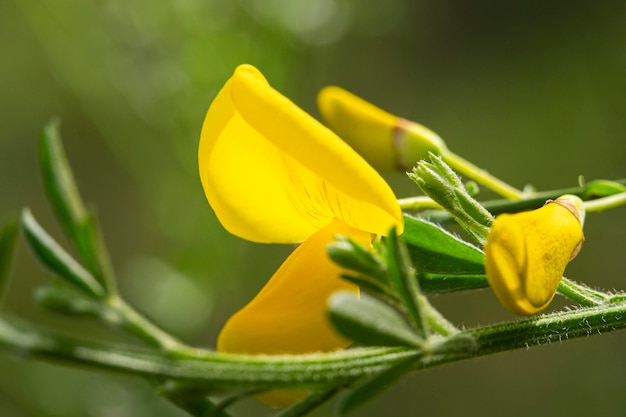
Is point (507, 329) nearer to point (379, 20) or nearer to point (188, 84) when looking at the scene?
point (188, 84)

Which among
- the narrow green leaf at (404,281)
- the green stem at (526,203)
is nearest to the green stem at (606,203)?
the green stem at (526,203)

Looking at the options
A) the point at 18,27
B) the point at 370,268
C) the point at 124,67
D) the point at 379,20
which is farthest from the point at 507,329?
the point at 18,27

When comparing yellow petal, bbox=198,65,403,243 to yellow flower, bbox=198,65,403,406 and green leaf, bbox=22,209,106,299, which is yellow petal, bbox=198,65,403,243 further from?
green leaf, bbox=22,209,106,299

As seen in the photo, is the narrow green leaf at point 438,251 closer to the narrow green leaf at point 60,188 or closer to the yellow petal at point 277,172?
the yellow petal at point 277,172

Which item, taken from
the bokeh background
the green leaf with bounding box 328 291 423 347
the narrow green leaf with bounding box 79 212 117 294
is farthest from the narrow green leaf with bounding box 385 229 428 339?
the bokeh background

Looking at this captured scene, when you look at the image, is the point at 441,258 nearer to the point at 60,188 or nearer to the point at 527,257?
the point at 527,257

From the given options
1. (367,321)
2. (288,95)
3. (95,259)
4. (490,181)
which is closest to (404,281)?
(367,321)
